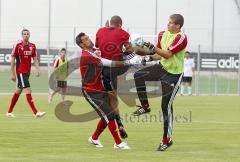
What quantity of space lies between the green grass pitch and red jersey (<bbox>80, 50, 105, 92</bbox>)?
3.57ft

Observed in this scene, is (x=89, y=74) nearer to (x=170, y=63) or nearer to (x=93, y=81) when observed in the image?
(x=93, y=81)

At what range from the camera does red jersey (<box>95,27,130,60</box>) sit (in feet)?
51.1

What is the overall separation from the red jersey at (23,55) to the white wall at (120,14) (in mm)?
27469

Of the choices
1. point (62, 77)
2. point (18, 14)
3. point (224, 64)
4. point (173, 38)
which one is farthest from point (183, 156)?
point (18, 14)

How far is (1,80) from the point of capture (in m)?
48.7

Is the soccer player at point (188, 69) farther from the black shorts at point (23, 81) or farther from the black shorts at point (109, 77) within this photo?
the black shorts at point (109, 77)

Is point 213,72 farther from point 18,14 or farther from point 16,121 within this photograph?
point 16,121

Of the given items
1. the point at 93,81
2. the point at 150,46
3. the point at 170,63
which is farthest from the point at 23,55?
the point at 150,46

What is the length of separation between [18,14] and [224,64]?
15.1 meters

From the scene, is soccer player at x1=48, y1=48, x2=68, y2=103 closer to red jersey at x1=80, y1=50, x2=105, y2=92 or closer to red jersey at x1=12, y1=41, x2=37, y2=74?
red jersey at x1=12, y1=41, x2=37, y2=74

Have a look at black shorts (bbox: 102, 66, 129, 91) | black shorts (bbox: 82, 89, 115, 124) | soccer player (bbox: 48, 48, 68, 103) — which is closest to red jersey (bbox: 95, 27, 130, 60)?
black shorts (bbox: 102, 66, 129, 91)

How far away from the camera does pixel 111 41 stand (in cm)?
1570

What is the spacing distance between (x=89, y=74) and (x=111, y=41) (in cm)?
135

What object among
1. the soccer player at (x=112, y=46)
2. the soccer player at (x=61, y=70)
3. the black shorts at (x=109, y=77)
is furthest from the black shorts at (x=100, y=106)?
the soccer player at (x=61, y=70)
